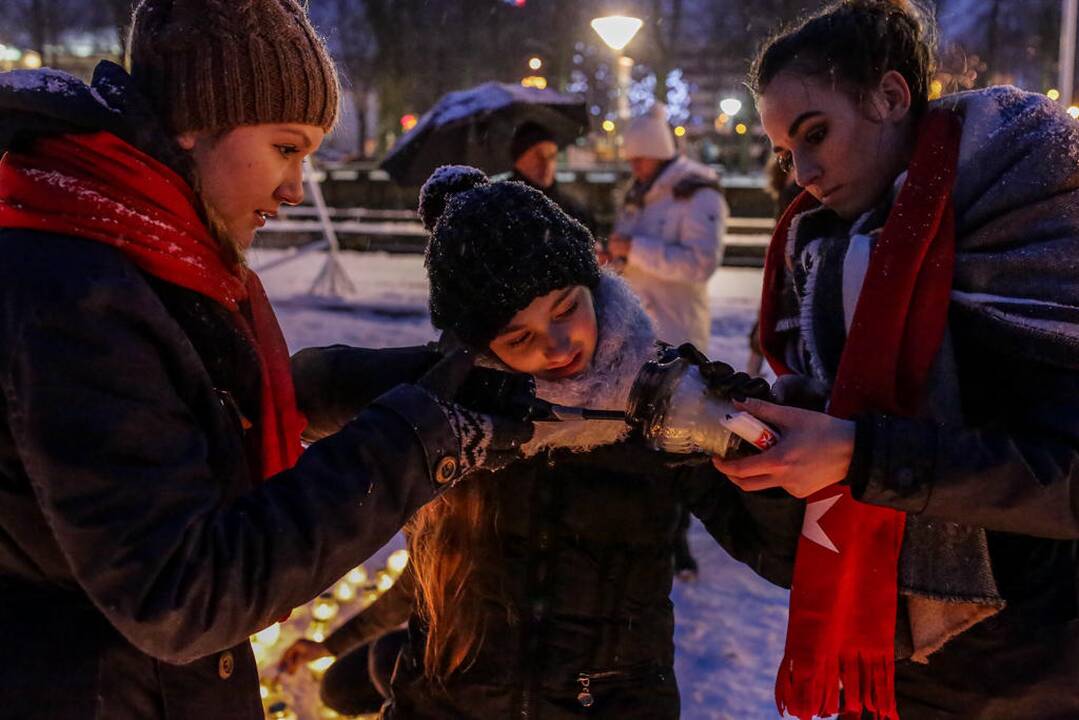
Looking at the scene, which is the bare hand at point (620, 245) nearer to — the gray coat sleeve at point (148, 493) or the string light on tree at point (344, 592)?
the string light on tree at point (344, 592)

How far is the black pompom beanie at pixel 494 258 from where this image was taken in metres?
1.90

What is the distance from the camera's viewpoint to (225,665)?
1.39m

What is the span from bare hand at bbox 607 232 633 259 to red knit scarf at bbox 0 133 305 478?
11.5 feet

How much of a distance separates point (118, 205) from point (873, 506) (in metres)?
1.28

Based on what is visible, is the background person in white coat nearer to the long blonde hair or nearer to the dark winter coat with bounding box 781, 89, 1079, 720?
the long blonde hair

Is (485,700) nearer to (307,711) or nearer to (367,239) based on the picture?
(307,711)

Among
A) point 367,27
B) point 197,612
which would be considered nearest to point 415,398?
point 197,612

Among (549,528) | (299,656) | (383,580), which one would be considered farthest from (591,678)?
(383,580)

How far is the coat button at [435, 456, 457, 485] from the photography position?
1304 millimetres

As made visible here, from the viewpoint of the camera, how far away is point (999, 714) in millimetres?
1544

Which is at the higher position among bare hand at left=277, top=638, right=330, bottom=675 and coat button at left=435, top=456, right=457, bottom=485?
coat button at left=435, top=456, right=457, bottom=485

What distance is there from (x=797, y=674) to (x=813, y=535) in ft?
0.91

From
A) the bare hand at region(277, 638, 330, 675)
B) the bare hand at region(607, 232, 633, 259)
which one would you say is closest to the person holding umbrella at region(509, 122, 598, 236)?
the bare hand at region(607, 232, 633, 259)

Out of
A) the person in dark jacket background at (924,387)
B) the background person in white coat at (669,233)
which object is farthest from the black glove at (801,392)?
the background person in white coat at (669,233)
